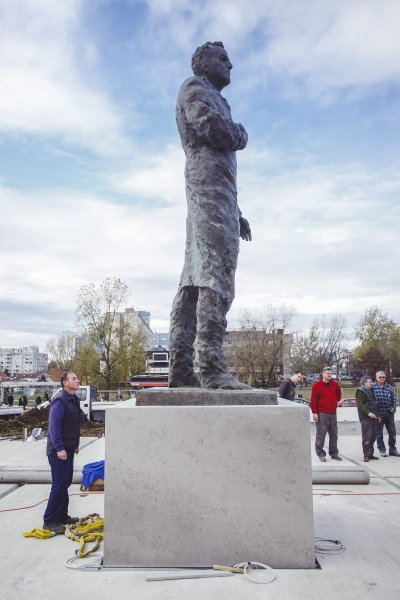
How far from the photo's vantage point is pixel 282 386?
8.95m

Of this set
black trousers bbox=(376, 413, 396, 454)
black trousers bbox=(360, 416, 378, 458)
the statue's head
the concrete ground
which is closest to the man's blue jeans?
the concrete ground

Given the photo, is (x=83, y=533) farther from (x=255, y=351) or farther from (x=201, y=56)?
(x=255, y=351)

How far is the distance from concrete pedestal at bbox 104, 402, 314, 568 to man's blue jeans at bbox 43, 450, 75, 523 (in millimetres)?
1141

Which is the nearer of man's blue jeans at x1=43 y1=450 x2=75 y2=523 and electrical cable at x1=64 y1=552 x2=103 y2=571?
electrical cable at x1=64 y1=552 x2=103 y2=571

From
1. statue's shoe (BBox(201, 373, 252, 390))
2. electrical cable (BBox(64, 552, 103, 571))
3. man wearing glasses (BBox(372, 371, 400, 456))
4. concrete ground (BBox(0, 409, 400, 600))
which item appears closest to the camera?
concrete ground (BBox(0, 409, 400, 600))

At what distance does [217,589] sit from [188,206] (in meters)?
3.06

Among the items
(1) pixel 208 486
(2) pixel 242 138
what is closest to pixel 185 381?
(1) pixel 208 486

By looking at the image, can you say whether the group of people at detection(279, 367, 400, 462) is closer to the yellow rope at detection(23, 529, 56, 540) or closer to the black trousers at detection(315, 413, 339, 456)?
the black trousers at detection(315, 413, 339, 456)

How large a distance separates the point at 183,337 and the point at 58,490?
5.93 ft

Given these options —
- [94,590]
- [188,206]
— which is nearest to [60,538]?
[94,590]

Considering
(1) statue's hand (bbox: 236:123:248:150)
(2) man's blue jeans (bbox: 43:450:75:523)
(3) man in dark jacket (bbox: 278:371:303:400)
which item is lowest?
(2) man's blue jeans (bbox: 43:450:75:523)

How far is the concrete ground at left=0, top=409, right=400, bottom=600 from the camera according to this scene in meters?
2.83

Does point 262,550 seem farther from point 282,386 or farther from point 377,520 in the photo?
point 282,386

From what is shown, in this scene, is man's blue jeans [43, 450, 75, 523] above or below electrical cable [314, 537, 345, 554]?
above
